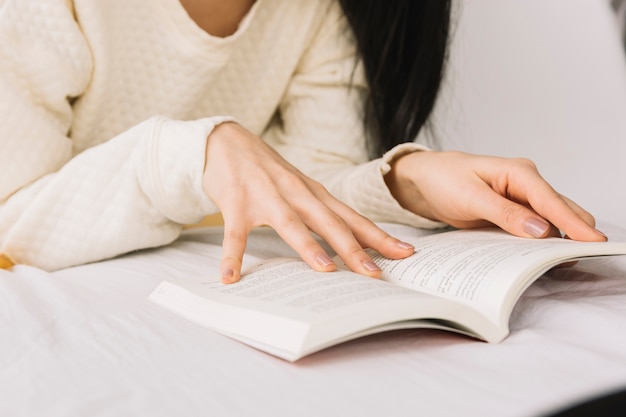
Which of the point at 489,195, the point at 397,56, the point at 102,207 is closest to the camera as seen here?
the point at 489,195

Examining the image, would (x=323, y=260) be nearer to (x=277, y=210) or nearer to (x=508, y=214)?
(x=277, y=210)

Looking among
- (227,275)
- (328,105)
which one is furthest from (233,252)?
(328,105)

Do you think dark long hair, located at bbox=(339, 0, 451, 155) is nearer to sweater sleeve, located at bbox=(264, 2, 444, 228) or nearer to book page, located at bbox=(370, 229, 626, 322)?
sweater sleeve, located at bbox=(264, 2, 444, 228)

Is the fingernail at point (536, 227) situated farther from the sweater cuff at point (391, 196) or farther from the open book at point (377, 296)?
the sweater cuff at point (391, 196)

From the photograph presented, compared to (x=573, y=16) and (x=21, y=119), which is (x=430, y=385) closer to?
(x=21, y=119)

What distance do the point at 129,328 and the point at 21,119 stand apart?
413 mm

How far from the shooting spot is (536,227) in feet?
2.14

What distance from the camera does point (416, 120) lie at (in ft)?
3.84

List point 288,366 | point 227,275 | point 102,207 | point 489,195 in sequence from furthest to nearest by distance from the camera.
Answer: point 102,207, point 489,195, point 227,275, point 288,366

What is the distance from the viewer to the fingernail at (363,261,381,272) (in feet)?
1.98

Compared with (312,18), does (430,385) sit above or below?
below

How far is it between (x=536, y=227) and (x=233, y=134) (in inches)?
12.9

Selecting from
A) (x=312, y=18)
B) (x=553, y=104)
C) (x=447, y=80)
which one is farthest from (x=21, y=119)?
(x=553, y=104)

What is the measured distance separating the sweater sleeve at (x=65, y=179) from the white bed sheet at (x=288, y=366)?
189mm
